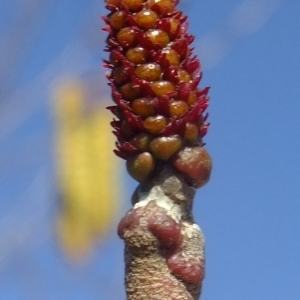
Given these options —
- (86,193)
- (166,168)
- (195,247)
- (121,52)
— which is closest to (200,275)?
(195,247)

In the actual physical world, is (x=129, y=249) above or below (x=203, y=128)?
below

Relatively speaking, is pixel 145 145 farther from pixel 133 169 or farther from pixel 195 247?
pixel 195 247

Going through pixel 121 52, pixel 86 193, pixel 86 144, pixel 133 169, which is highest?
pixel 86 144

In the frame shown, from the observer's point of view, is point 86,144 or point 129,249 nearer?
point 129,249

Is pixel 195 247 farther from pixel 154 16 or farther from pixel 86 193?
pixel 86 193
